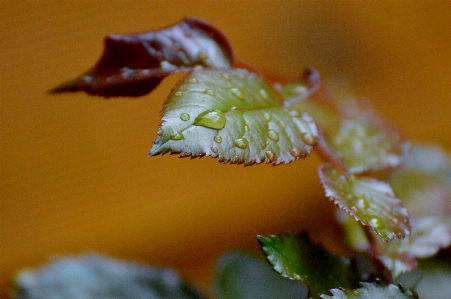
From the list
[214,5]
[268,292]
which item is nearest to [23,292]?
[268,292]

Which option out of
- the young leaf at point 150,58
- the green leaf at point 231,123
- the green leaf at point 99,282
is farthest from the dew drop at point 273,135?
the green leaf at point 99,282

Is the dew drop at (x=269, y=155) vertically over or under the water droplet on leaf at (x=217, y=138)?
under

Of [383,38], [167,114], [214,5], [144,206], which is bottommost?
[167,114]

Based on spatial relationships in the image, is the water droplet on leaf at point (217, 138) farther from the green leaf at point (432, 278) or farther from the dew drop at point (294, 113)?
the green leaf at point (432, 278)

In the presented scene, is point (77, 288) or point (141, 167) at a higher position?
point (141, 167)

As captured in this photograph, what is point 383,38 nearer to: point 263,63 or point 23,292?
point 263,63

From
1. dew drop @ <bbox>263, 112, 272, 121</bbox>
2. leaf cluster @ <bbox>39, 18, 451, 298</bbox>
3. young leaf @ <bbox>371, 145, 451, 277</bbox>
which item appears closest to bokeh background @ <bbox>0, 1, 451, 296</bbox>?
young leaf @ <bbox>371, 145, 451, 277</bbox>

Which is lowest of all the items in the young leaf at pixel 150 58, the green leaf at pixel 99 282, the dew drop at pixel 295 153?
the green leaf at pixel 99 282
